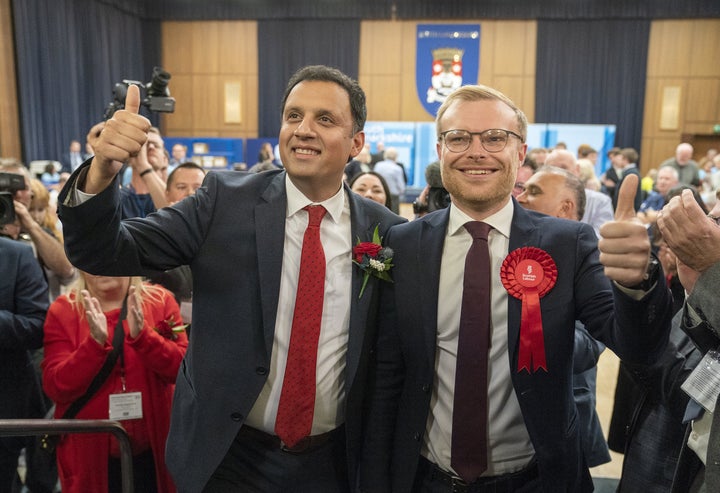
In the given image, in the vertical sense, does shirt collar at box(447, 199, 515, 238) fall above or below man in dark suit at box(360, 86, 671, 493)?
above

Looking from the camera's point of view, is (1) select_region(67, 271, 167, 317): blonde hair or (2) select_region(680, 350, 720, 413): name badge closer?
(2) select_region(680, 350, 720, 413): name badge

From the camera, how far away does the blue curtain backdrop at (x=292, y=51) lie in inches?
591

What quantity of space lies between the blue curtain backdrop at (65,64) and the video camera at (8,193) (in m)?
10.7

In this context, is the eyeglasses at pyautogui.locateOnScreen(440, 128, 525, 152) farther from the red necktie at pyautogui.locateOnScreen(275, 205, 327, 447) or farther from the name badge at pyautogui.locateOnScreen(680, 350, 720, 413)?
the name badge at pyautogui.locateOnScreen(680, 350, 720, 413)

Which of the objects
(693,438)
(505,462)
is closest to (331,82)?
(505,462)

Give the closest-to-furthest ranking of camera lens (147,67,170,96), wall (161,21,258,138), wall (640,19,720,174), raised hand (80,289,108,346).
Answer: raised hand (80,289,108,346) < camera lens (147,67,170,96) < wall (640,19,720,174) < wall (161,21,258,138)

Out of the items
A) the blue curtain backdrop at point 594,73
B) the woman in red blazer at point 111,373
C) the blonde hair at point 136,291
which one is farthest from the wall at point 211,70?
the woman in red blazer at point 111,373

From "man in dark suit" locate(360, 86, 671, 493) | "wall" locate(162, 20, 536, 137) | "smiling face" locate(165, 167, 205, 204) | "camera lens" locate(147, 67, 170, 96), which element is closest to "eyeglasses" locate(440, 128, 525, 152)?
"man in dark suit" locate(360, 86, 671, 493)

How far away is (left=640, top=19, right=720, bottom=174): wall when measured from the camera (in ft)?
45.6

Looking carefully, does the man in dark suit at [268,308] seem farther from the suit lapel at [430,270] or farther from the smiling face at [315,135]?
the suit lapel at [430,270]

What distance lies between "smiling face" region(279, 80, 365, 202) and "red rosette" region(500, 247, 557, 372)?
55cm

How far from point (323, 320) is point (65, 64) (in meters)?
13.1

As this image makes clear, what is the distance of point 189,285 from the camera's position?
2.70m

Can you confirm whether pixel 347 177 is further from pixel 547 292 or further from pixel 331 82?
pixel 547 292
